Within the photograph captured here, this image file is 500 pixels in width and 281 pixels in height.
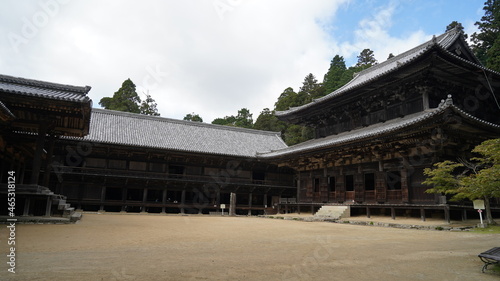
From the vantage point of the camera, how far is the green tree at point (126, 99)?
5312 centimetres

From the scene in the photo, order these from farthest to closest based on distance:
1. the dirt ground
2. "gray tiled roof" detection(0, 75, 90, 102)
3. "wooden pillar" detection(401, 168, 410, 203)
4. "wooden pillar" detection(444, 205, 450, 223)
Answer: "wooden pillar" detection(401, 168, 410, 203) < "wooden pillar" detection(444, 205, 450, 223) < "gray tiled roof" detection(0, 75, 90, 102) < the dirt ground

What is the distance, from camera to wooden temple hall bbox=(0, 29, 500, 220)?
14.0 metres

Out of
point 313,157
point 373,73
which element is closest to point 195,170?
point 313,157

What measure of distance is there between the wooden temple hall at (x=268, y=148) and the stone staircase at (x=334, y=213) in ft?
1.88

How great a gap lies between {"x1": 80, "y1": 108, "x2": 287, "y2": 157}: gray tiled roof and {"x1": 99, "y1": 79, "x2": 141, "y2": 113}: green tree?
2336 centimetres

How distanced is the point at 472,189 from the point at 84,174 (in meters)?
24.9

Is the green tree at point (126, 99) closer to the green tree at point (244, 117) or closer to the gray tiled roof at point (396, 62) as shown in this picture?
the green tree at point (244, 117)

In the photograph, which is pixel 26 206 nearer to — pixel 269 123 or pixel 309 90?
pixel 269 123

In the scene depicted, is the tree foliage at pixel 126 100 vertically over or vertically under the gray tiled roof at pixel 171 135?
over

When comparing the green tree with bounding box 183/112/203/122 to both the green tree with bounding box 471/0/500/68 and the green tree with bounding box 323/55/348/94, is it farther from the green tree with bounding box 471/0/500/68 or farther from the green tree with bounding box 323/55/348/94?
the green tree with bounding box 471/0/500/68

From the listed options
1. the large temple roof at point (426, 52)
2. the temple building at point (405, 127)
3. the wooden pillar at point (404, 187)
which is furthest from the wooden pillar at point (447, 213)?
the large temple roof at point (426, 52)

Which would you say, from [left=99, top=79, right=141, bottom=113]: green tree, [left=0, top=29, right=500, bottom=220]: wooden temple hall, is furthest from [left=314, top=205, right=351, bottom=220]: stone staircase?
[left=99, top=79, right=141, bottom=113]: green tree

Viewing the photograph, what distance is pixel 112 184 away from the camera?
25875 mm

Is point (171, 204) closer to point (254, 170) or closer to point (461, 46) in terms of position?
point (254, 170)
